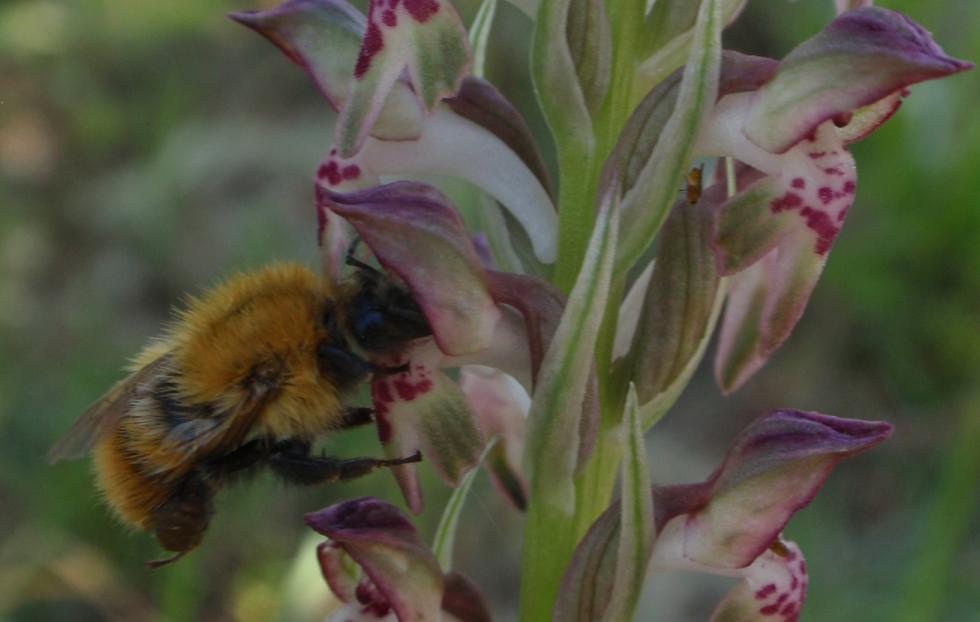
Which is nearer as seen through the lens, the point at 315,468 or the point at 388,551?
the point at 388,551

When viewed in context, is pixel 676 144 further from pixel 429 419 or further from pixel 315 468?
pixel 315 468

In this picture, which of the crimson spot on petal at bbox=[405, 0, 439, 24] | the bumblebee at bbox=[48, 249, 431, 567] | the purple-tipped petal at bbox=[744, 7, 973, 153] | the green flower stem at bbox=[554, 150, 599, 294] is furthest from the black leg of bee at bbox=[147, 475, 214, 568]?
the purple-tipped petal at bbox=[744, 7, 973, 153]

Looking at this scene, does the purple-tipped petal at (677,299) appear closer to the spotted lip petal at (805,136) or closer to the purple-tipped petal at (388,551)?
the spotted lip petal at (805,136)

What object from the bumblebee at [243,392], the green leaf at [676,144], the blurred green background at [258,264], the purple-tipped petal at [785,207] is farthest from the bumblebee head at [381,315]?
the blurred green background at [258,264]

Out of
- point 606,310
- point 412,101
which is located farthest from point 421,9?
point 606,310

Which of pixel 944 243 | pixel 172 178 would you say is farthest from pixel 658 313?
pixel 172 178

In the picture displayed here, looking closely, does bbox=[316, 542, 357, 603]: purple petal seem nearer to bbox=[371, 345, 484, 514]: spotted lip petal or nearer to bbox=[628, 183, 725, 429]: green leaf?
bbox=[371, 345, 484, 514]: spotted lip petal
